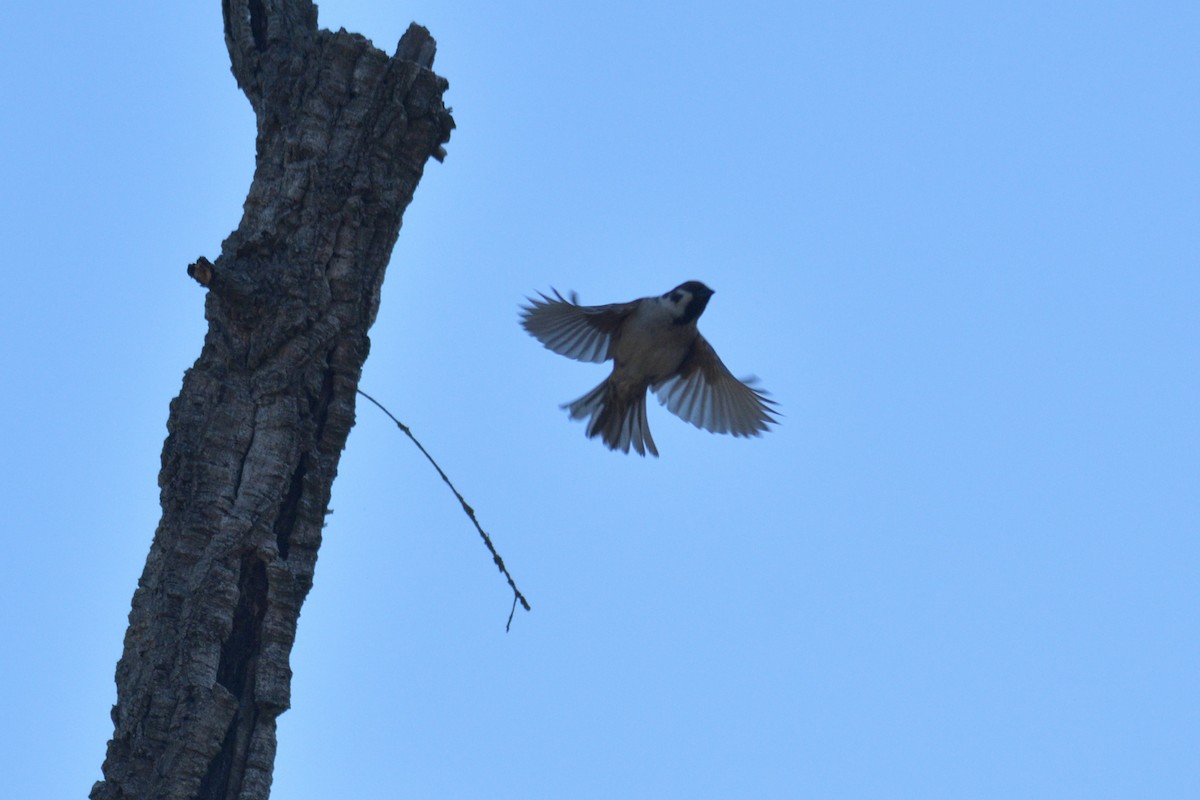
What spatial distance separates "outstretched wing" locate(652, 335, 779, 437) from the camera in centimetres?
696

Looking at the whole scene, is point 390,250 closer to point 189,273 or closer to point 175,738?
point 189,273

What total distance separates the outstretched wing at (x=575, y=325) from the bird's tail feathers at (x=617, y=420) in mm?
329

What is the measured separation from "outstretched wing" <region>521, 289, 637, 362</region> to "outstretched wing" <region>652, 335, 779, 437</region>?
1.50ft

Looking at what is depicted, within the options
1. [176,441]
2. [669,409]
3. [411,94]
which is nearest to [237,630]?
[176,441]

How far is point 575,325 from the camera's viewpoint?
21.9 ft

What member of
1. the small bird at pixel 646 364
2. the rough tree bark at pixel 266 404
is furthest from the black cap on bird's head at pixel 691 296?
the rough tree bark at pixel 266 404

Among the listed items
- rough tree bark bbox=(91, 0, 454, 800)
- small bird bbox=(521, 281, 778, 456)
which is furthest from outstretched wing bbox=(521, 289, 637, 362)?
rough tree bark bbox=(91, 0, 454, 800)

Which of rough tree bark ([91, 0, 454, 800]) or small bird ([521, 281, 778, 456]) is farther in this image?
small bird ([521, 281, 778, 456])

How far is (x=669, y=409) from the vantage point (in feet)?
23.3

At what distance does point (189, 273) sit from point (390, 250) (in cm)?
53

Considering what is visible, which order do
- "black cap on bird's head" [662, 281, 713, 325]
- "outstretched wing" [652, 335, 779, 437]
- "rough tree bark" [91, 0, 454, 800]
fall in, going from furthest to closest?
"outstretched wing" [652, 335, 779, 437] < "black cap on bird's head" [662, 281, 713, 325] < "rough tree bark" [91, 0, 454, 800]

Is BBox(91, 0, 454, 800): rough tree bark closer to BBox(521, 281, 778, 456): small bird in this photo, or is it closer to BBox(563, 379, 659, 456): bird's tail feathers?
BBox(521, 281, 778, 456): small bird

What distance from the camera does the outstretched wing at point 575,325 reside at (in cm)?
655

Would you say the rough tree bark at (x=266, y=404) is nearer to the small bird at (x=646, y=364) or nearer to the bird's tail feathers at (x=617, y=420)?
the small bird at (x=646, y=364)
